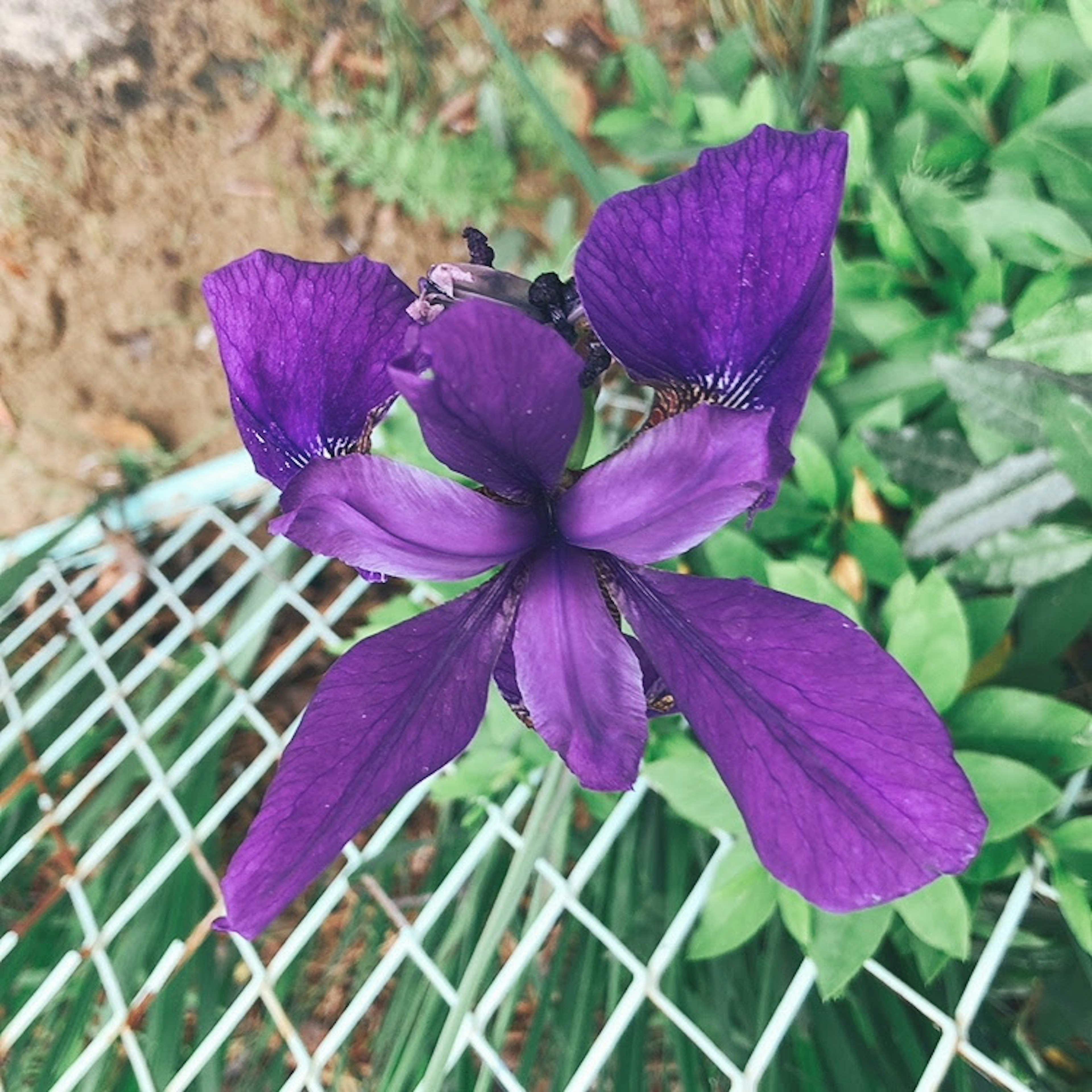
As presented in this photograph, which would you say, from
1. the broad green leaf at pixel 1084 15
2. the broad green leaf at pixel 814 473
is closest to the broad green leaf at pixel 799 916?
the broad green leaf at pixel 814 473

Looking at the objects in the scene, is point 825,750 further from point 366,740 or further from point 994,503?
point 994,503

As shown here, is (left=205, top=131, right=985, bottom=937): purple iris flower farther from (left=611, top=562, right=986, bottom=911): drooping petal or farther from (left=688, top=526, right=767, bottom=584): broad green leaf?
(left=688, top=526, right=767, bottom=584): broad green leaf

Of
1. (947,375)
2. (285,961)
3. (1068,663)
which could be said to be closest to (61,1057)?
(285,961)

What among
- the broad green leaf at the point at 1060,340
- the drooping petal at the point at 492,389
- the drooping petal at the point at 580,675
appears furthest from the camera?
the broad green leaf at the point at 1060,340

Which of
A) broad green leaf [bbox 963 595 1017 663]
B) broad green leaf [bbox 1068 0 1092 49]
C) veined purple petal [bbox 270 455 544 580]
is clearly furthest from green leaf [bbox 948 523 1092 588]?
veined purple petal [bbox 270 455 544 580]

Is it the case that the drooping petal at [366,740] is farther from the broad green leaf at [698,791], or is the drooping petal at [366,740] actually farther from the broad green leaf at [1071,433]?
the broad green leaf at [1071,433]

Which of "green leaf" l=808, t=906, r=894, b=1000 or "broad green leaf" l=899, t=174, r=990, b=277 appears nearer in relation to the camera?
"green leaf" l=808, t=906, r=894, b=1000

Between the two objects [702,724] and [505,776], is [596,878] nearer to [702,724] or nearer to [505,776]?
[505,776]
